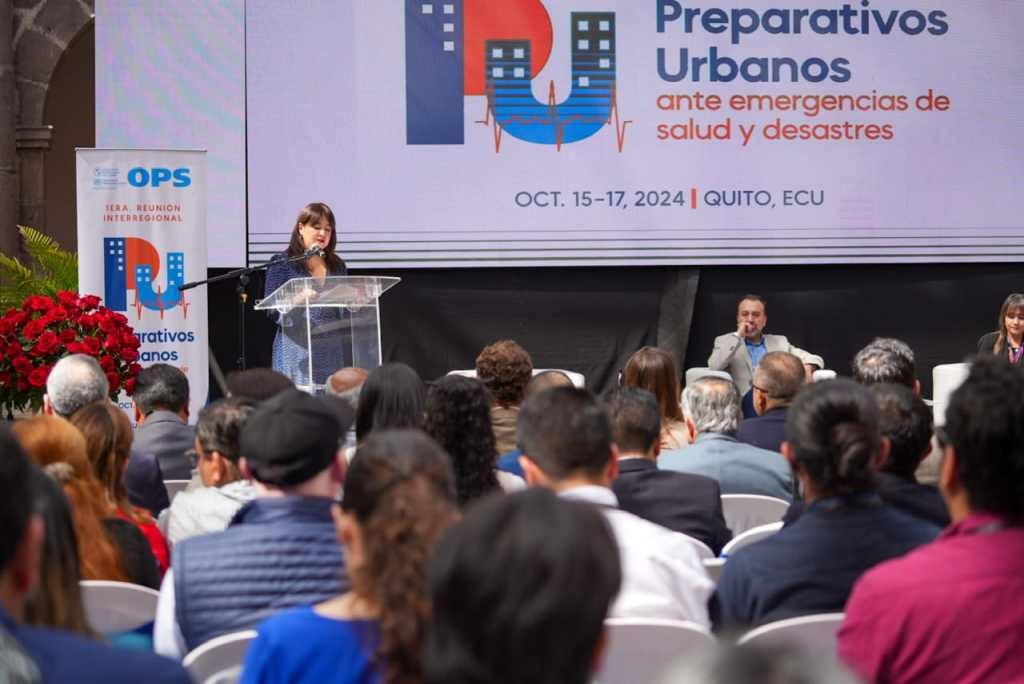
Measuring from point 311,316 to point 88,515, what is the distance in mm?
2861

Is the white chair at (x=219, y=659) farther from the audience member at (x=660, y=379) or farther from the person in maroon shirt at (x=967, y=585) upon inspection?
the audience member at (x=660, y=379)

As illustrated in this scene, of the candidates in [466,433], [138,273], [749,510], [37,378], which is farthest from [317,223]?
[749,510]

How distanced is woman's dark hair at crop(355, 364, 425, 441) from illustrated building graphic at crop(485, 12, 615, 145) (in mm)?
4691

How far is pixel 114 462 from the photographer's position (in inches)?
121

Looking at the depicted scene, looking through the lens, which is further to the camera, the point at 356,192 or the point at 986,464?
the point at 356,192

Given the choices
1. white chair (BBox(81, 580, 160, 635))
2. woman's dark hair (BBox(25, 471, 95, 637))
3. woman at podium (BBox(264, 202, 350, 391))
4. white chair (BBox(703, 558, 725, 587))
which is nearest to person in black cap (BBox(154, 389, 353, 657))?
white chair (BBox(81, 580, 160, 635))

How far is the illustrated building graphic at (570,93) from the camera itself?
27.4 feet

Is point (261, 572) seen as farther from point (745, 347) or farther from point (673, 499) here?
point (745, 347)

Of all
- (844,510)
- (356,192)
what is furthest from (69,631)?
(356,192)

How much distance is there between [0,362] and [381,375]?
221cm

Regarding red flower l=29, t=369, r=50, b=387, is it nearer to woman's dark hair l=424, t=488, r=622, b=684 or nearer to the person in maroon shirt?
the person in maroon shirt

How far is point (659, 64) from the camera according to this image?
8375mm

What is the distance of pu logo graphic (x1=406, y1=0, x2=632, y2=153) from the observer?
8.32 m

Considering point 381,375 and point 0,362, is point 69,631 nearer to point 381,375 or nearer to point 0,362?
point 381,375
